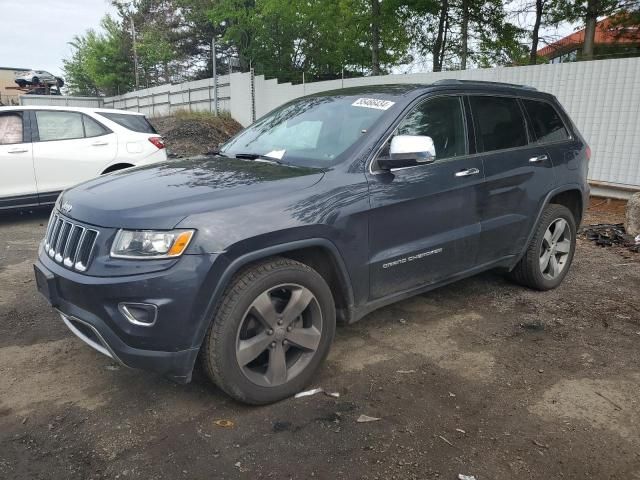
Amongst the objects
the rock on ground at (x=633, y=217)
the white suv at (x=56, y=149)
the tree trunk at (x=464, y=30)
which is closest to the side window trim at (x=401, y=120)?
the rock on ground at (x=633, y=217)

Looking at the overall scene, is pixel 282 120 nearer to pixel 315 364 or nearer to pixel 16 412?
pixel 315 364

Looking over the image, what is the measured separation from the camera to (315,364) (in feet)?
9.91

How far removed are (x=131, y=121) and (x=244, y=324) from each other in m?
6.39

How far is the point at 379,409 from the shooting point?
2863 millimetres

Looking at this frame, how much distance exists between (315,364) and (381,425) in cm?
52

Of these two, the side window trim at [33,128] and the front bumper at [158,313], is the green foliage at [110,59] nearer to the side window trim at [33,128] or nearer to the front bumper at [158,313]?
the side window trim at [33,128]

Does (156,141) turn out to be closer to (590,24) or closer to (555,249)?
(555,249)

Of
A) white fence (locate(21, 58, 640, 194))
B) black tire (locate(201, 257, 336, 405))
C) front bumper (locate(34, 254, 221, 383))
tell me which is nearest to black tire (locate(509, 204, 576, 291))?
black tire (locate(201, 257, 336, 405))

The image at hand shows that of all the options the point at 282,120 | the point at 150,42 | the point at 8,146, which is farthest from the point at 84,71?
the point at 282,120

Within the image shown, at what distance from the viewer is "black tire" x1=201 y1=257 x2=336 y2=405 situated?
2.61 metres

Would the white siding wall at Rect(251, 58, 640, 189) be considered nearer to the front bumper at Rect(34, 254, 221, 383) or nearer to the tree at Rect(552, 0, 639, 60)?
the tree at Rect(552, 0, 639, 60)

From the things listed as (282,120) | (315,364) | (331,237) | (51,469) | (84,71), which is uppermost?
(84,71)

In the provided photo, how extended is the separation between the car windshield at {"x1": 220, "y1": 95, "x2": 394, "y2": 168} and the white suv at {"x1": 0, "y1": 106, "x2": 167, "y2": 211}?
14.2 ft

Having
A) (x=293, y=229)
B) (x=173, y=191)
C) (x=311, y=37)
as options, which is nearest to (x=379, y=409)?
(x=293, y=229)
